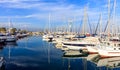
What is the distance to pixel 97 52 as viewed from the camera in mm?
50250

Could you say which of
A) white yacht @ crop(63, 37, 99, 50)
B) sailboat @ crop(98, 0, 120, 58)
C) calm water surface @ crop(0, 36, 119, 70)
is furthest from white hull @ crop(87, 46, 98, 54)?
calm water surface @ crop(0, 36, 119, 70)

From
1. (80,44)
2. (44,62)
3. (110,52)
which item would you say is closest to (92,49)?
(80,44)

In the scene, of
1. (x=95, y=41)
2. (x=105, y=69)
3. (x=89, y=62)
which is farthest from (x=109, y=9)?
(x=105, y=69)

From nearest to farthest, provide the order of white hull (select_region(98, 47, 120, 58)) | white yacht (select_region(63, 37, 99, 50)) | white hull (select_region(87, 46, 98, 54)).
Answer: white hull (select_region(98, 47, 120, 58))
white hull (select_region(87, 46, 98, 54))
white yacht (select_region(63, 37, 99, 50))

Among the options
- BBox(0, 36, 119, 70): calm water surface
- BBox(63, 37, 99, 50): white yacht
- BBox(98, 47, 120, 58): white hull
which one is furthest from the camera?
BBox(63, 37, 99, 50): white yacht

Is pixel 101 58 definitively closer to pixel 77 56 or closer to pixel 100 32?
pixel 77 56

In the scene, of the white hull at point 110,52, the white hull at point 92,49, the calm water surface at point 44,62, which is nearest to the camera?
the calm water surface at point 44,62

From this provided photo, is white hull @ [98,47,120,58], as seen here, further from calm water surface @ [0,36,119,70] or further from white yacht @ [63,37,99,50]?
white yacht @ [63,37,99,50]

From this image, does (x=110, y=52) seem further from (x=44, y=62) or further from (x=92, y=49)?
(x=44, y=62)

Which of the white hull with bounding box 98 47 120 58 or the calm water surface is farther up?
the white hull with bounding box 98 47 120 58

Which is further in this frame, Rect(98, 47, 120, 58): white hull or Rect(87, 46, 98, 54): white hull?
Rect(87, 46, 98, 54): white hull

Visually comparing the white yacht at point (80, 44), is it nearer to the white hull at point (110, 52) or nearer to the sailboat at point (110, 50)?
the sailboat at point (110, 50)

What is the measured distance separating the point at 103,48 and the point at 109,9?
10.8 m

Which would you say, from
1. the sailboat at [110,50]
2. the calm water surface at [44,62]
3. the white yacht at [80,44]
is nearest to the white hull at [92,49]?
the sailboat at [110,50]
